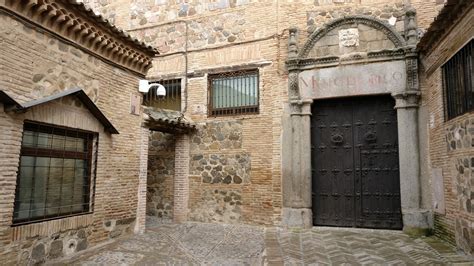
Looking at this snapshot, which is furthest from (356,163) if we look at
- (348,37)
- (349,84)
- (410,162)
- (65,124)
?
(65,124)

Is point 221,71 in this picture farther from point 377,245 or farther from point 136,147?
point 377,245

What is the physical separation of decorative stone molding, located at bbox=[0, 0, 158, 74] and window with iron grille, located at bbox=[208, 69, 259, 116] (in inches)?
84.7

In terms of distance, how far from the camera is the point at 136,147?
6520 mm

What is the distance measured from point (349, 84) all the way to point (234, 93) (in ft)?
8.99

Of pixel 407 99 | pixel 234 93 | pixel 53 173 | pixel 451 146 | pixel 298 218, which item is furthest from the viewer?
pixel 234 93

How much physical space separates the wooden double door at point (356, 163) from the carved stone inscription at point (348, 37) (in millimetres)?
1217

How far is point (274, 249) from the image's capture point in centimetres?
549

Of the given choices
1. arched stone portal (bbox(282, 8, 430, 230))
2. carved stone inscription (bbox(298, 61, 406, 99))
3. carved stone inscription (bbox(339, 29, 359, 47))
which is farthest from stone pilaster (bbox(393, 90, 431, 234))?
carved stone inscription (bbox(339, 29, 359, 47))

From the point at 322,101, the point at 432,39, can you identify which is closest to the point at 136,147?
the point at 322,101

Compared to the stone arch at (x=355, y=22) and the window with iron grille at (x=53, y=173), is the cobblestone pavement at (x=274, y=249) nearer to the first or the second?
the window with iron grille at (x=53, y=173)

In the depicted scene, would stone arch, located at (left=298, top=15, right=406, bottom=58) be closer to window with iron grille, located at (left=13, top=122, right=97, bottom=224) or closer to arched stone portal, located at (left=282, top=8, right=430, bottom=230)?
arched stone portal, located at (left=282, top=8, right=430, bottom=230)

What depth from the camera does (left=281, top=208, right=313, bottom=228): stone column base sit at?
7.14 m

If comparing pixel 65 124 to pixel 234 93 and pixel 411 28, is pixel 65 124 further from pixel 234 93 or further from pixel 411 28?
pixel 411 28

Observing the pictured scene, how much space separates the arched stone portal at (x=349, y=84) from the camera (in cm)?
670
